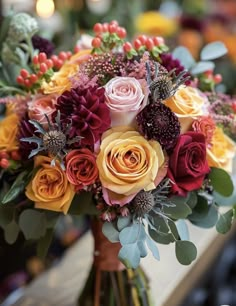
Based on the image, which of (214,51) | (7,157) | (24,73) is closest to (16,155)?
(7,157)

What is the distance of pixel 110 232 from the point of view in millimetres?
700

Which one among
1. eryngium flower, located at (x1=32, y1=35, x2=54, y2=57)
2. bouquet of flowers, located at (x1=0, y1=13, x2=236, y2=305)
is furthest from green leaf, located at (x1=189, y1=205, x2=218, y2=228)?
eryngium flower, located at (x1=32, y1=35, x2=54, y2=57)

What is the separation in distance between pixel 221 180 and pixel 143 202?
0.42ft

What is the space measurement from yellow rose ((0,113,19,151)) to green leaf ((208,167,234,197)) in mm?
264

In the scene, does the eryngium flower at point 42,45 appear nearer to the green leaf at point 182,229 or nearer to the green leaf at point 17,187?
the green leaf at point 17,187

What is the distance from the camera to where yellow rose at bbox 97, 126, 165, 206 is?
0.67m

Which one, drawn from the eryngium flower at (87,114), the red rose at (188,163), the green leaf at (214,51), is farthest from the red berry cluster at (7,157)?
the green leaf at (214,51)

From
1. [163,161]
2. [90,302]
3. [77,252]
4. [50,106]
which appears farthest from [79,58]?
[77,252]

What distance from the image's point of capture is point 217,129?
30.6 inches

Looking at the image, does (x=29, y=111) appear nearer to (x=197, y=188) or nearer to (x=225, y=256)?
(x=197, y=188)

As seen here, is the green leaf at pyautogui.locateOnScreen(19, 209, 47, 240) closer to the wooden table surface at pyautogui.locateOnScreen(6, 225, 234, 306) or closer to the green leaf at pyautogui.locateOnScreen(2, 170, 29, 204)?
the green leaf at pyautogui.locateOnScreen(2, 170, 29, 204)

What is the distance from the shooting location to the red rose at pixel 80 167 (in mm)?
688

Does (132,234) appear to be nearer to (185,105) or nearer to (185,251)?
(185,251)

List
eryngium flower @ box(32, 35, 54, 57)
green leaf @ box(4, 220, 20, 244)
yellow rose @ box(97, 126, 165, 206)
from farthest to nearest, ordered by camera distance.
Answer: eryngium flower @ box(32, 35, 54, 57) < green leaf @ box(4, 220, 20, 244) < yellow rose @ box(97, 126, 165, 206)
